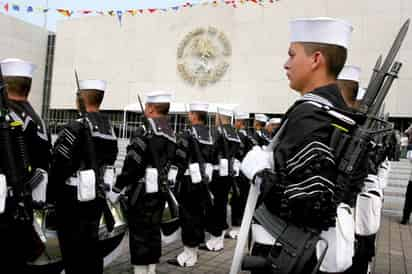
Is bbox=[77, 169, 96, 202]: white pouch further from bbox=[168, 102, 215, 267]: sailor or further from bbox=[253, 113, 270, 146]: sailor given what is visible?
bbox=[253, 113, 270, 146]: sailor

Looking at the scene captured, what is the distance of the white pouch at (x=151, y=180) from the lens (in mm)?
4535

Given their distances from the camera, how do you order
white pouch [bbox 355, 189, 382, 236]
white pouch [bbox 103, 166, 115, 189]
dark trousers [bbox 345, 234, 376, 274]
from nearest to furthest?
white pouch [bbox 355, 189, 382, 236] < dark trousers [bbox 345, 234, 376, 274] < white pouch [bbox 103, 166, 115, 189]

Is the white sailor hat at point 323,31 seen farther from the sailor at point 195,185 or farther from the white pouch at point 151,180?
the sailor at point 195,185

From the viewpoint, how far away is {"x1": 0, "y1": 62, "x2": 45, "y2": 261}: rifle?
297 cm

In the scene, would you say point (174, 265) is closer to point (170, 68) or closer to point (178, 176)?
point (178, 176)

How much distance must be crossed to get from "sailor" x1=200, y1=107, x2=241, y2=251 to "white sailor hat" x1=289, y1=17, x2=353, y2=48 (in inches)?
182

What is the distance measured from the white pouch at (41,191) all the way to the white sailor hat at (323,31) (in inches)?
103

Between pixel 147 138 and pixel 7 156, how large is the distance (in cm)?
185

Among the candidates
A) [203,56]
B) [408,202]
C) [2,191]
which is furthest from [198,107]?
[203,56]

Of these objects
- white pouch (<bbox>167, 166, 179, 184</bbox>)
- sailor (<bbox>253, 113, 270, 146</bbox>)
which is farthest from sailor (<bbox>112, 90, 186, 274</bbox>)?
sailor (<bbox>253, 113, 270, 146</bbox>)

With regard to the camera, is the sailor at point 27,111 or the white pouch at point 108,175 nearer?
the sailor at point 27,111

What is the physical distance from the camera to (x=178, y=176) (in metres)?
5.89

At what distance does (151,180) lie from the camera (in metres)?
4.55

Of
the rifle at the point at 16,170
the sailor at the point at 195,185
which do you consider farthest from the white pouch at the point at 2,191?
the sailor at the point at 195,185
